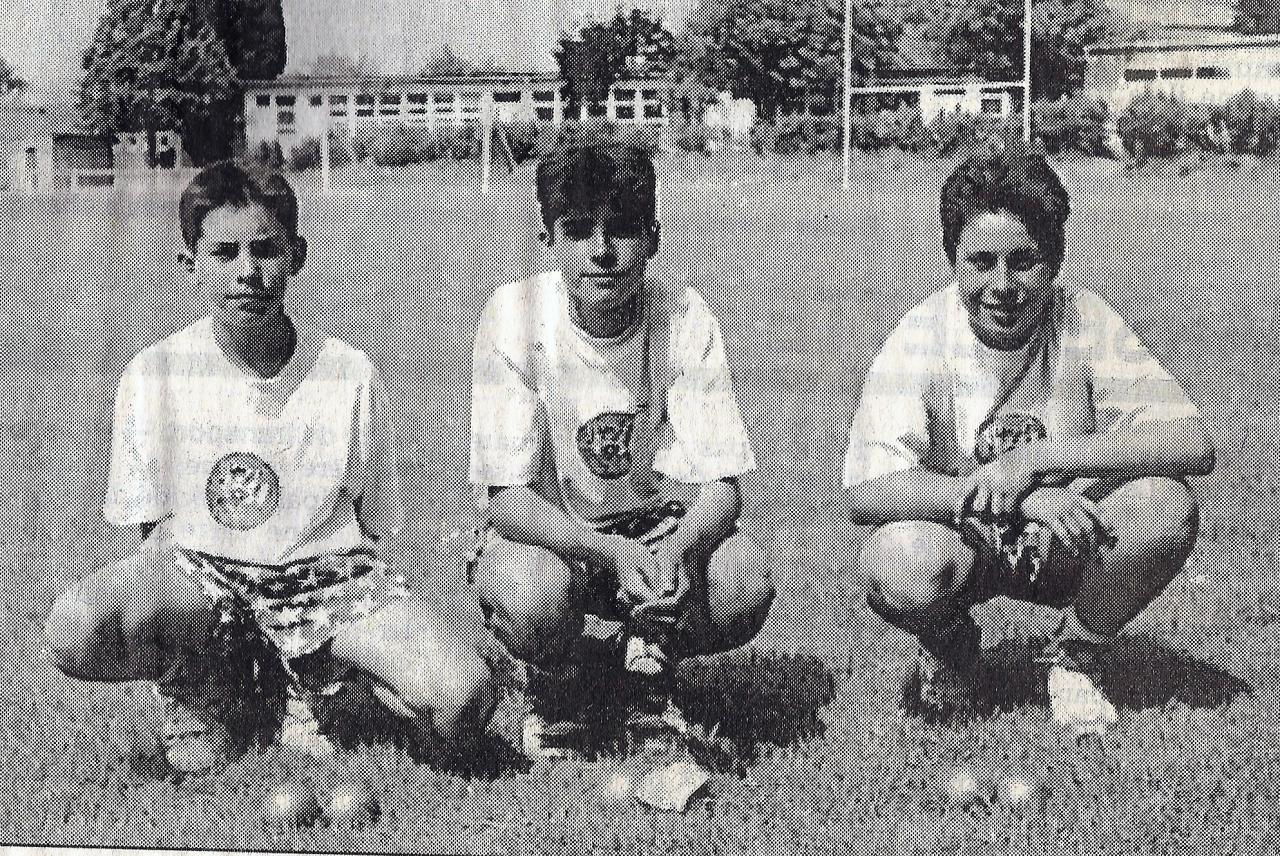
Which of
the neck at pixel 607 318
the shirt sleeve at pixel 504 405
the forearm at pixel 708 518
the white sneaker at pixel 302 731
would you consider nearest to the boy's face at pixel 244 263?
the shirt sleeve at pixel 504 405

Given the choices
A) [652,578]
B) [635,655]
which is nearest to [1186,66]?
[652,578]

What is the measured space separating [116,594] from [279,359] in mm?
450

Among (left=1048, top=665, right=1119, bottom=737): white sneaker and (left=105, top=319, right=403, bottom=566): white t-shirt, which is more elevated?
(left=105, top=319, right=403, bottom=566): white t-shirt

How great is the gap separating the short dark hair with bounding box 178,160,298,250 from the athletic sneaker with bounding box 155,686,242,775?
2.38ft

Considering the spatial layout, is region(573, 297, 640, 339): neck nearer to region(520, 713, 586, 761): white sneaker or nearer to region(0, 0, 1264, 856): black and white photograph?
region(0, 0, 1264, 856): black and white photograph

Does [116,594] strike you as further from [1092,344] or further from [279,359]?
[1092,344]

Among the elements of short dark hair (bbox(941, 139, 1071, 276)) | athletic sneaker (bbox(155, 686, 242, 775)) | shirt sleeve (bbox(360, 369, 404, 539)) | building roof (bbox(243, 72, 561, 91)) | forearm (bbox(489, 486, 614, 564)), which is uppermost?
building roof (bbox(243, 72, 561, 91))

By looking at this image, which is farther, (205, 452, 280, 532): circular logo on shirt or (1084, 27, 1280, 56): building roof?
(205, 452, 280, 532): circular logo on shirt

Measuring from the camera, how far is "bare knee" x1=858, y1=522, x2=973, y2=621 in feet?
6.70

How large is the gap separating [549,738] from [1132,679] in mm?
885

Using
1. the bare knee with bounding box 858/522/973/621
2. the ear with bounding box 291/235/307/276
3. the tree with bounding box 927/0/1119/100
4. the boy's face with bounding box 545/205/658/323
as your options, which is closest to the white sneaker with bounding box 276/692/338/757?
the ear with bounding box 291/235/307/276

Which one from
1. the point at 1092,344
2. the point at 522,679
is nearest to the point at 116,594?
the point at 522,679

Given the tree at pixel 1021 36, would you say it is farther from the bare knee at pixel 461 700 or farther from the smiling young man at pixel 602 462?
the bare knee at pixel 461 700

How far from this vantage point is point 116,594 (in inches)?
84.1
